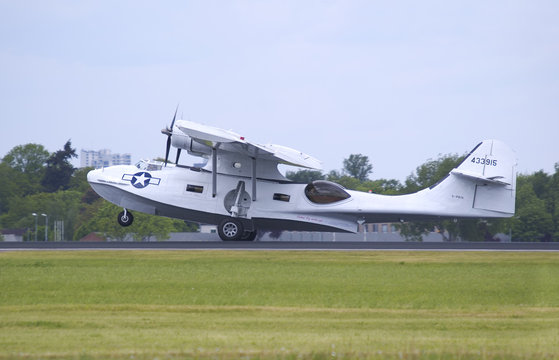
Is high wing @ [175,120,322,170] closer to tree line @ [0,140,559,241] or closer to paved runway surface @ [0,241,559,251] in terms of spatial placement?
paved runway surface @ [0,241,559,251]

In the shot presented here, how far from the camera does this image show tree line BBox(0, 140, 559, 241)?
5022 centimetres

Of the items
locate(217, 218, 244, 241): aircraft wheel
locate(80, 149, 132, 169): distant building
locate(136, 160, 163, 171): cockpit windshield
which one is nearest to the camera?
locate(217, 218, 244, 241): aircraft wheel

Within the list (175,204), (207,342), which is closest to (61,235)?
(175,204)

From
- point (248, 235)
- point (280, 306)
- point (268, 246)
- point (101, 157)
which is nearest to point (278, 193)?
point (248, 235)

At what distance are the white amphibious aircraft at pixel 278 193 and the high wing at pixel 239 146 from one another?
0.19 ft

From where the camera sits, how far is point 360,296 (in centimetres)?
1589

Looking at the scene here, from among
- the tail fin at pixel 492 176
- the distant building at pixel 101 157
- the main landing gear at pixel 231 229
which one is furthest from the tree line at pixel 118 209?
the distant building at pixel 101 157

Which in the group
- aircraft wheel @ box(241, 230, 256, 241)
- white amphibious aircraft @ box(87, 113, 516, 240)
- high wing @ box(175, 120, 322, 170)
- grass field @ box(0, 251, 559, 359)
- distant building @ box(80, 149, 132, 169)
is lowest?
grass field @ box(0, 251, 559, 359)

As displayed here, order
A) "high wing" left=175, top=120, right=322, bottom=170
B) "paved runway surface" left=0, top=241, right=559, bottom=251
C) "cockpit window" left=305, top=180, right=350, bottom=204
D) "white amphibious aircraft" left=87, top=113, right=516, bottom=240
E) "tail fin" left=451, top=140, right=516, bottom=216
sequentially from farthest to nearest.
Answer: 1. "cockpit window" left=305, top=180, right=350, bottom=204
2. "white amphibious aircraft" left=87, top=113, right=516, bottom=240
3. "tail fin" left=451, top=140, right=516, bottom=216
4. "high wing" left=175, top=120, right=322, bottom=170
5. "paved runway surface" left=0, top=241, right=559, bottom=251

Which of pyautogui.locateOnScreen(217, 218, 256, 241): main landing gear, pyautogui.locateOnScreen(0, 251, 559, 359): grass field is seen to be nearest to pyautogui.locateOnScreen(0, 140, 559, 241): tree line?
pyautogui.locateOnScreen(217, 218, 256, 241): main landing gear

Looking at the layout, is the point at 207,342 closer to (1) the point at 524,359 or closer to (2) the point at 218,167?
(1) the point at 524,359

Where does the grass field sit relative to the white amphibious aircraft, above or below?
below

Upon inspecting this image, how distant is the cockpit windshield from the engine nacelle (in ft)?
4.53

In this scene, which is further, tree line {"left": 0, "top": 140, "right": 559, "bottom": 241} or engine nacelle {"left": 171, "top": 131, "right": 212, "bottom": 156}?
tree line {"left": 0, "top": 140, "right": 559, "bottom": 241}
